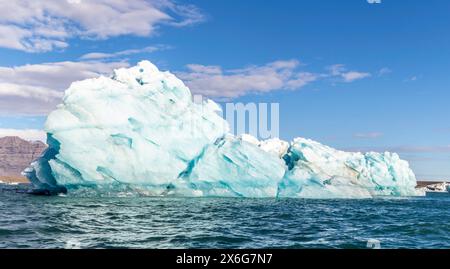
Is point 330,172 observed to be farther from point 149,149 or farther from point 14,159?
point 14,159

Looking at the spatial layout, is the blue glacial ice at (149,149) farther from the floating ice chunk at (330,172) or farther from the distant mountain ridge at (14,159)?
the distant mountain ridge at (14,159)

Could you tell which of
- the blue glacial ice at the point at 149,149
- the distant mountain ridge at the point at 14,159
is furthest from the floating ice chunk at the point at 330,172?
the distant mountain ridge at the point at 14,159

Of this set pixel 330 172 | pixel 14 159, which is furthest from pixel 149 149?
pixel 14 159

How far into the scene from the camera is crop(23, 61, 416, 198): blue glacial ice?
2861 cm

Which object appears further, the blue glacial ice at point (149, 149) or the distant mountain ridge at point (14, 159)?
the distant mountain ridge at point (14, 159)

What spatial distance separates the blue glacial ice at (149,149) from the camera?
28.6 metres

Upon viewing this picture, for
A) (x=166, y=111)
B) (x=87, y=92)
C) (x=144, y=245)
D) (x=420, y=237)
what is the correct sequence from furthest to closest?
(x=166, y=111) → (x=87, y=92) → (x=420, y=237) → (x=144, y=245)

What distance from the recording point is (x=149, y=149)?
97.3 feet

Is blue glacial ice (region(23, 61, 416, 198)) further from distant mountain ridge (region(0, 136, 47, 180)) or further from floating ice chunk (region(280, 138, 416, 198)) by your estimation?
distant mountain ridge (region(0, 136, 47, 180))

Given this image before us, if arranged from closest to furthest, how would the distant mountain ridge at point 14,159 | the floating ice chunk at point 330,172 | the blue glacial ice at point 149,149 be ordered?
the blue glacial ice at point 149,149
the floating ice chunk at point 330,172
the distant mountain ridge at point 14,159
